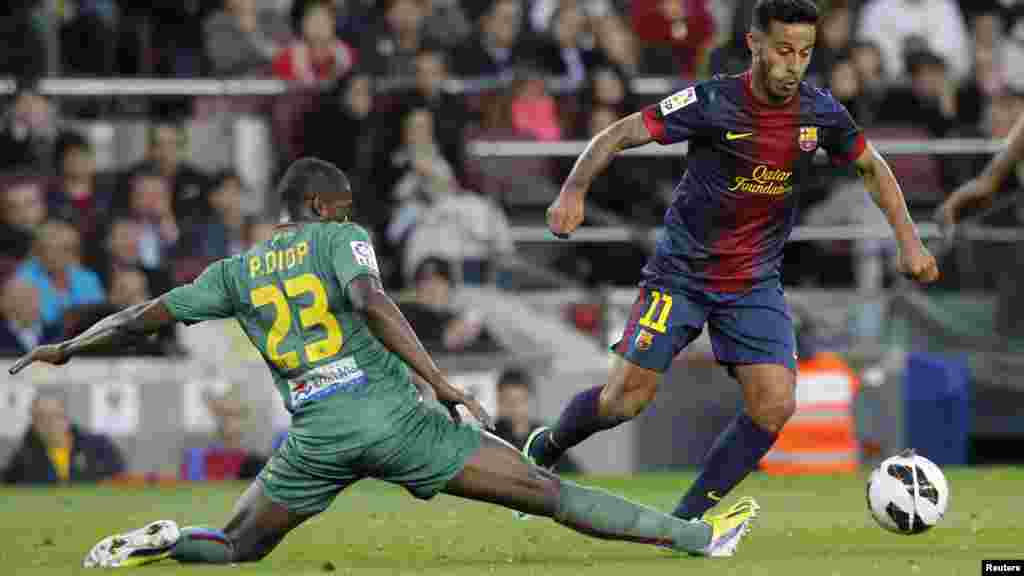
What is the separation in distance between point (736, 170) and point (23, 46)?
919 centimetres

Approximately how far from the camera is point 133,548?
794cm

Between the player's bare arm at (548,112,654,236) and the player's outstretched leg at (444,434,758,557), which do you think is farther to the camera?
the player's bare arm at (548,112,654,236)

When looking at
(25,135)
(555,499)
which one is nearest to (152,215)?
(25,135)

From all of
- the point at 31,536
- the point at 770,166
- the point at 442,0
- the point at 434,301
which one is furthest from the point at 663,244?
the point at 442,0

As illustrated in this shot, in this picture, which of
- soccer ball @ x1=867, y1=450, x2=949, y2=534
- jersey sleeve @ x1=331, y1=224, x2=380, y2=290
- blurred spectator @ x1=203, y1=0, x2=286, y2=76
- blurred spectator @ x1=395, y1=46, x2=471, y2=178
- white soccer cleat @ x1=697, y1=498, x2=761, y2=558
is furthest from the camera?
blurred spectator @ x1=203, y1=0, x2=286, y2=76

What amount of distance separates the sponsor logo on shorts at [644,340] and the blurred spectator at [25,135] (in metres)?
7.88

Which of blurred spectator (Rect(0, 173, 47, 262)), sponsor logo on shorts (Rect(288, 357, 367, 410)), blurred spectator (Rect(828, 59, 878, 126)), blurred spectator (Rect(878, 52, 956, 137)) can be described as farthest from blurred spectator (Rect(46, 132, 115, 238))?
sponsor logo on shorts (Rect(288, 357, 367, 410))

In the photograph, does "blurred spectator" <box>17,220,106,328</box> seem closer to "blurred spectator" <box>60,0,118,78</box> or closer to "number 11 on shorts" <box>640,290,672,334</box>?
"blurred spectator" <box>60,0,118,78</box>

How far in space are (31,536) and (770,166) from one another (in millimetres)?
3981

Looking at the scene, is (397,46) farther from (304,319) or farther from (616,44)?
(304,319)

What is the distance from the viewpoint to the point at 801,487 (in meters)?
12.3

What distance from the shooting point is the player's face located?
838 centimetres

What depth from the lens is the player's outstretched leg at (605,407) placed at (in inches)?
355

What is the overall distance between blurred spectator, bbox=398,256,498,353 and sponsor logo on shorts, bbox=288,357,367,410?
662cm
